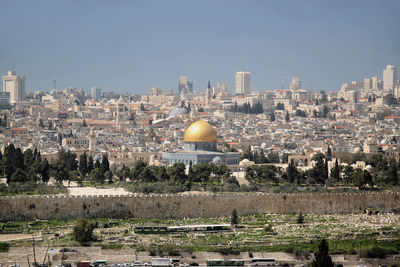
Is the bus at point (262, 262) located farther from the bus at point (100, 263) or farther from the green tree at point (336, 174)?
the green tree at point (336, 174)

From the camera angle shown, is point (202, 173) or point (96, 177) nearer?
point (96, 177)

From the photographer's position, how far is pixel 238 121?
126688 mm

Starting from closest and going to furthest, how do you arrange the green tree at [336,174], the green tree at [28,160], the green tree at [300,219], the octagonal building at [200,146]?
1. the green tree at [300,219]
2. the green tree at [336,174]
3. the green tree at [28,160]
4. the octagonal building at [200,146]

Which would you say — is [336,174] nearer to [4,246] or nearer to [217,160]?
[217,160]

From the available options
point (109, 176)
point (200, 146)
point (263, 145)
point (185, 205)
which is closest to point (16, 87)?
point (263, 145)

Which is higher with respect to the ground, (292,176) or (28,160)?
(28,160)

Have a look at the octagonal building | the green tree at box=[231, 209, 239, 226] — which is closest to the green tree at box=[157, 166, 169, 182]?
the octagonal building

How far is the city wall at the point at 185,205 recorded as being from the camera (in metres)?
41.2

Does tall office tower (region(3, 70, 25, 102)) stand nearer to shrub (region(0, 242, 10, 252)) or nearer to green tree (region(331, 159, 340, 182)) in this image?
green tree (region(331, 159, 340, 182))

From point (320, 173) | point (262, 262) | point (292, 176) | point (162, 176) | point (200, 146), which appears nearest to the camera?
point (262, 262)

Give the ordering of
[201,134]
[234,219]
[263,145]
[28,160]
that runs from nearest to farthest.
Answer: [234,219] < [28,160] < [201,134] < [263,145]

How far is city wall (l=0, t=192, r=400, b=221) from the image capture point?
41.2m

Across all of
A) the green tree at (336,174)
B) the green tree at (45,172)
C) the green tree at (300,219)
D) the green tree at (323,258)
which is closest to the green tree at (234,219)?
the green tree at (300,219)

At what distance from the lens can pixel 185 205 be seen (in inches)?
1694
